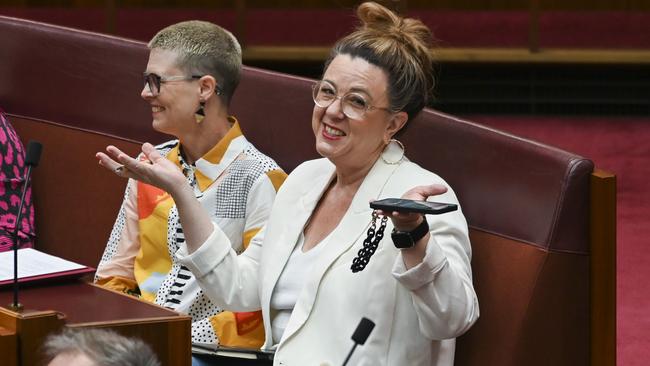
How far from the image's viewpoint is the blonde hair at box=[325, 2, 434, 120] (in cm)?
237

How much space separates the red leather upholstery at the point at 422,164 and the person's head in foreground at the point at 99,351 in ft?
3.41

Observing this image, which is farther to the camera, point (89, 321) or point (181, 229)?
point (181, 229)

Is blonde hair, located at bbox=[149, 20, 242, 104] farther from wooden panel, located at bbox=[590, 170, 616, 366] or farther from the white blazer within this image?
wooden panel, located at bbox=[590, 170, 616, 366]

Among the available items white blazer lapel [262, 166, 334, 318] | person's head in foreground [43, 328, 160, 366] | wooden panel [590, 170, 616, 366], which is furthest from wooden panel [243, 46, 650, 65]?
person's head in foreground [43, 328, 160, 366]

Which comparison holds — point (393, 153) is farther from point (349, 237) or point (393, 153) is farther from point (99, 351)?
point (99, 351)

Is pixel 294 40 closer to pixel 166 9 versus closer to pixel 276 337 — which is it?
pixel 166 9

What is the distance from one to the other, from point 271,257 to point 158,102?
0.48m

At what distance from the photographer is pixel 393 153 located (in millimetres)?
2414

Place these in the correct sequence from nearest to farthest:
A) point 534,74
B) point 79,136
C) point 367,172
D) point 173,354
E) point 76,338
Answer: point 76,338 → point 173,354 → point 367,172 → point 79,136 → point 534,74

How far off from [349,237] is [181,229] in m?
0.53

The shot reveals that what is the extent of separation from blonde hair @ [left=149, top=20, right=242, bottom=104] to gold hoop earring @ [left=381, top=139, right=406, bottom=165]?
0.49 meters

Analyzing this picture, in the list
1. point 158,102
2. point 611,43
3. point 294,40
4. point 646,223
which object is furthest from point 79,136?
point 611,43

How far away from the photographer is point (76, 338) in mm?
1529

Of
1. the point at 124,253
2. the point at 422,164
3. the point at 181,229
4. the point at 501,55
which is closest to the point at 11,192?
the point at 124,253
